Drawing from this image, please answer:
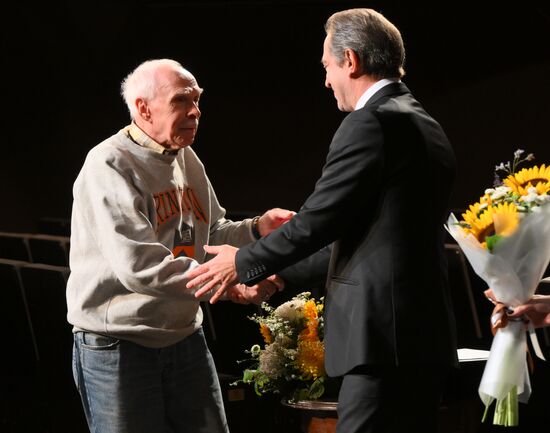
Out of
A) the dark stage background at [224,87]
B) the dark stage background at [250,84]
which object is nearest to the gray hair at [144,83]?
the dark stage background at [250,84]

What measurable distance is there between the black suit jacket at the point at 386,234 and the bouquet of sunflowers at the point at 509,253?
10cm

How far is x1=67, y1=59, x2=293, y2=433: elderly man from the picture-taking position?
2.39 meters

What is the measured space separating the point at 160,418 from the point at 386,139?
997 mm

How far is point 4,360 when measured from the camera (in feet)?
17.0

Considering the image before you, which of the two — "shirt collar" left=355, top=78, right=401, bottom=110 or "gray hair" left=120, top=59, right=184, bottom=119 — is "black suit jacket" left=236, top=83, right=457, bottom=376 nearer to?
"shirt collar" left=355, top=78, right=401, bottom=110

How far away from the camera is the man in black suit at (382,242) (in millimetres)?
2111

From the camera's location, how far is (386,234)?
2113 millimetres

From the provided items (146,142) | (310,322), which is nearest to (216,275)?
(146,142)

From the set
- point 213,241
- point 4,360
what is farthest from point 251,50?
point 213,241

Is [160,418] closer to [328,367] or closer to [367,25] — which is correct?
[328,367]

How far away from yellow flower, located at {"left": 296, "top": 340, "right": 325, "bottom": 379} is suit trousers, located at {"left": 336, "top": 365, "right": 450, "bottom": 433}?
61 cm

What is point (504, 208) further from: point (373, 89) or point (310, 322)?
point (310, 322)

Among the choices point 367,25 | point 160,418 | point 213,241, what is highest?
point 367,25

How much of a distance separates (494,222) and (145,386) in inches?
40.3
